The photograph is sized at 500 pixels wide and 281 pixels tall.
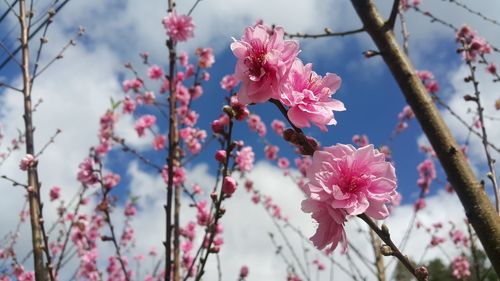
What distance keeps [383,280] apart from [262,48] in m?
3.83

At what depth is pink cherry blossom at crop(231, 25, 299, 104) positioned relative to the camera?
0.97 metres


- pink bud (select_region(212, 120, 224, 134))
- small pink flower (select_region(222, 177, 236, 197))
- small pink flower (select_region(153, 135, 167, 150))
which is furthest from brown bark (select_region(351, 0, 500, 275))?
small pink flower (select_region(153, 135, 167, 150))

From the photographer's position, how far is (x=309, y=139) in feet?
3.26

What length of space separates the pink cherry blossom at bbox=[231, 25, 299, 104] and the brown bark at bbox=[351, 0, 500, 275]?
0.75 metres

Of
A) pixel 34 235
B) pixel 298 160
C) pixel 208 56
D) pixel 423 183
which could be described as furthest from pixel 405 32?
pixel 298 160

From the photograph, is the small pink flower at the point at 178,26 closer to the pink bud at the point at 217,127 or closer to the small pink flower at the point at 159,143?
the small pink flower at the point at 159,143

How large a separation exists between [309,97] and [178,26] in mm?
3295

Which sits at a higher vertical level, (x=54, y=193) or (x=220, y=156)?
(x=54, y=193)

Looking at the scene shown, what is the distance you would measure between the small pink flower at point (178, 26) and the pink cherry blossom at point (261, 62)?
2.88m

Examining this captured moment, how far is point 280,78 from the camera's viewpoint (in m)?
0.97

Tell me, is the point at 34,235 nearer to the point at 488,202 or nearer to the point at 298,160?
the point at 488,202

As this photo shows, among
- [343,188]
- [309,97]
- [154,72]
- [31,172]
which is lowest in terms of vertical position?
[343,188]

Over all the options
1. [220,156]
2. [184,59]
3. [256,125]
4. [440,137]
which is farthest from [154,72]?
[440,137]

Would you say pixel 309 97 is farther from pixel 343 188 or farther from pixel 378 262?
pixel 378 262
